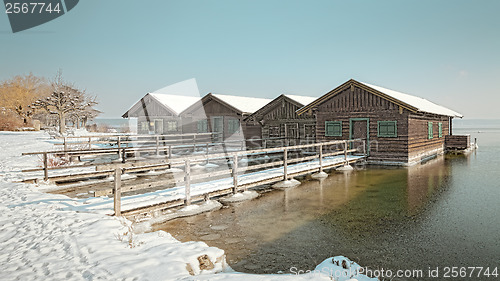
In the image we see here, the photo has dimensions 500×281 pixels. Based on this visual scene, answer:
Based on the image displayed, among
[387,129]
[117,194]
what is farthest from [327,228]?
[387,129]

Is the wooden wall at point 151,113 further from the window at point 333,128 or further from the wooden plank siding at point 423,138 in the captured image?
the wooden plank siding at point 423,138

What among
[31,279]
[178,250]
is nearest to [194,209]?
[178,250]

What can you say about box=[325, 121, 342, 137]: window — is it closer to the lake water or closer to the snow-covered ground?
the lake water

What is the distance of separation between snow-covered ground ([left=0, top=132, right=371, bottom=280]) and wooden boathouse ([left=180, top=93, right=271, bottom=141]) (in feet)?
74.8

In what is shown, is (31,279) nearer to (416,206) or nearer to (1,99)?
(416,206)

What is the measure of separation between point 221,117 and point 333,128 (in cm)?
1374

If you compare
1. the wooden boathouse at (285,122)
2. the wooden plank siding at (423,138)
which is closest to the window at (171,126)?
the wooden boathouse at (285,122)

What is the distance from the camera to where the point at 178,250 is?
17.9 feet

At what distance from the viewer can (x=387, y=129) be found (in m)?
19.4

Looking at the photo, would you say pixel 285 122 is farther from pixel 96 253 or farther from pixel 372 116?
pixel 96 253

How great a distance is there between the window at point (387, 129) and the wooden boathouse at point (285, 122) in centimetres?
595

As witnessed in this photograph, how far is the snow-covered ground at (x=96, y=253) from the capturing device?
454 centimetres

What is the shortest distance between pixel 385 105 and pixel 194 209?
15.4m

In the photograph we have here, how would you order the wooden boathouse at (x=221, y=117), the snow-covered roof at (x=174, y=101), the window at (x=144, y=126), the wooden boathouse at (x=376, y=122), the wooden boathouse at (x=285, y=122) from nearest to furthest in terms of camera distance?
the wooden boathouse at (x=376, y=122) < the wooden boathouse at (x=285, y=122) < the wooden boathouse at (x=221, y=117) < the snow-covered roof at (x=174, y=101) < the window at (x=144, y=126)
